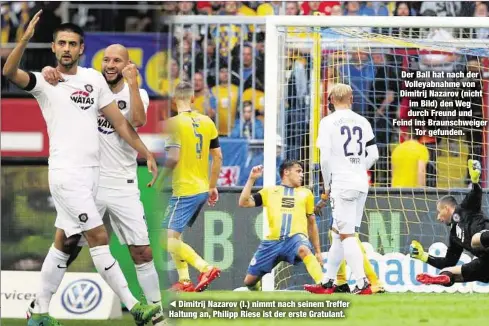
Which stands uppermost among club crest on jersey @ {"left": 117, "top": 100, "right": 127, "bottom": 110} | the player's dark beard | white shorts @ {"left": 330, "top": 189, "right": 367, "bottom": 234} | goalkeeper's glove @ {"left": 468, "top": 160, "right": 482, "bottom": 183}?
the player's dark beard

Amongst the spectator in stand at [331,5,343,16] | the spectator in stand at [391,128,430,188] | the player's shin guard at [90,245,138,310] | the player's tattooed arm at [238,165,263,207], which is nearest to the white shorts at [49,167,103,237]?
the player's shin guard at [90,245,138,310]

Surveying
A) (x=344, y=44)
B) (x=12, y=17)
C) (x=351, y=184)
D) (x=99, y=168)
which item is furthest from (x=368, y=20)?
(x=12, y=17)

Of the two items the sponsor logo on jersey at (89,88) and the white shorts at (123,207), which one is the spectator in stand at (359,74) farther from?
the sponsor logo on jersey at (89,88)

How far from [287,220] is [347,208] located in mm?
584

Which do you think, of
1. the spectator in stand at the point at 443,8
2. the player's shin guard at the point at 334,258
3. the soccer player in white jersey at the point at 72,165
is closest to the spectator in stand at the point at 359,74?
the player's shin guard at the point at 334,258

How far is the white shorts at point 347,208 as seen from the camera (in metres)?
9.02

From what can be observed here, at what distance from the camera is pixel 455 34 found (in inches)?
442

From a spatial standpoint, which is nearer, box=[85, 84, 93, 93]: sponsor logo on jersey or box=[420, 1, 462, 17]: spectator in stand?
box=[85, 84, 93, 93]: sponsor logo on jersey

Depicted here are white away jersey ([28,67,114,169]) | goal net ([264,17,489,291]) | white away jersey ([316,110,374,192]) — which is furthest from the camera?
goal net ([264,17,489,291])

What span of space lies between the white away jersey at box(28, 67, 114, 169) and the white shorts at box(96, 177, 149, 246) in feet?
1.09

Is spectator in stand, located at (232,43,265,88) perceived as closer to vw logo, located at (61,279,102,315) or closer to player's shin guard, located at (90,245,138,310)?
vw logo, located at (61,279,102,315)

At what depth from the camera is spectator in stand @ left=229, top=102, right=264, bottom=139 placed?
1080 centimetres

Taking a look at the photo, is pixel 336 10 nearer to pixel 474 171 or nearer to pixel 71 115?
pixel 474 171

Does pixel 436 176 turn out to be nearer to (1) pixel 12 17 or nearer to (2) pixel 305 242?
(2) pixel 305 242
